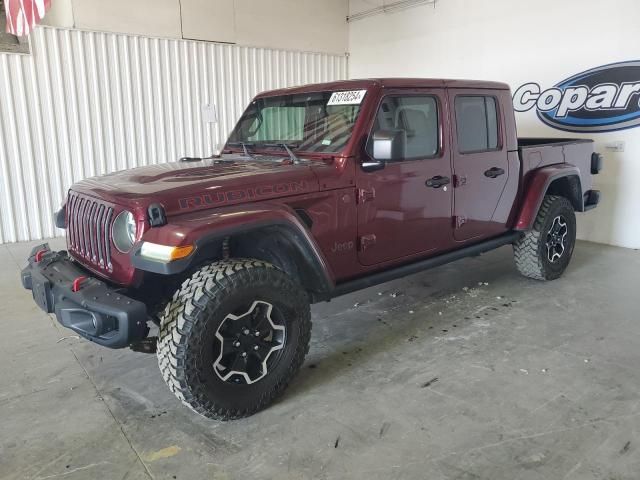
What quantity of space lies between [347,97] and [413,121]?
1.52 ft

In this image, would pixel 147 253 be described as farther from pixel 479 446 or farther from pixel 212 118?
pixel 212 118

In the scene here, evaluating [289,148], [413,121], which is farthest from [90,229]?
[413,121]

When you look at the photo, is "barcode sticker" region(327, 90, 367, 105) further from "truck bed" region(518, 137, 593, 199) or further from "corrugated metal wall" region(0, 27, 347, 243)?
"corrugated metal wall" region(0, 27, 347, 243)

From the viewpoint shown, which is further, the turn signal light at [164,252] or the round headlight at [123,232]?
the round headlight at [123,232]

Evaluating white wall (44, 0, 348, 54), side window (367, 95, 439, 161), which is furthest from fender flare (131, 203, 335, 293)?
white wall (44, 0, 348, 54)

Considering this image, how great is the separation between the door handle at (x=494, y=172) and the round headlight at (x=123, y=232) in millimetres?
2474

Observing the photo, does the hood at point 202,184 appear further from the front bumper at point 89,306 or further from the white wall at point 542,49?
the white wall at point 542,49

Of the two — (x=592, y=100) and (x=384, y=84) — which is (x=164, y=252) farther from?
(x=592, y=100)

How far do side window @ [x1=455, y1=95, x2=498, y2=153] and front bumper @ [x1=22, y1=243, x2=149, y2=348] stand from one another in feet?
7.85

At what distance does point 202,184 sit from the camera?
97.3 inches

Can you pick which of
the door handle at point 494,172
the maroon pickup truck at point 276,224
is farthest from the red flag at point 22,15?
the door handle at point 494,172

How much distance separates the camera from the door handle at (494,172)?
12.1 ft

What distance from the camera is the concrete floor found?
2.13m

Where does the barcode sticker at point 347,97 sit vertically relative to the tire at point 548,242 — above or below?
above
